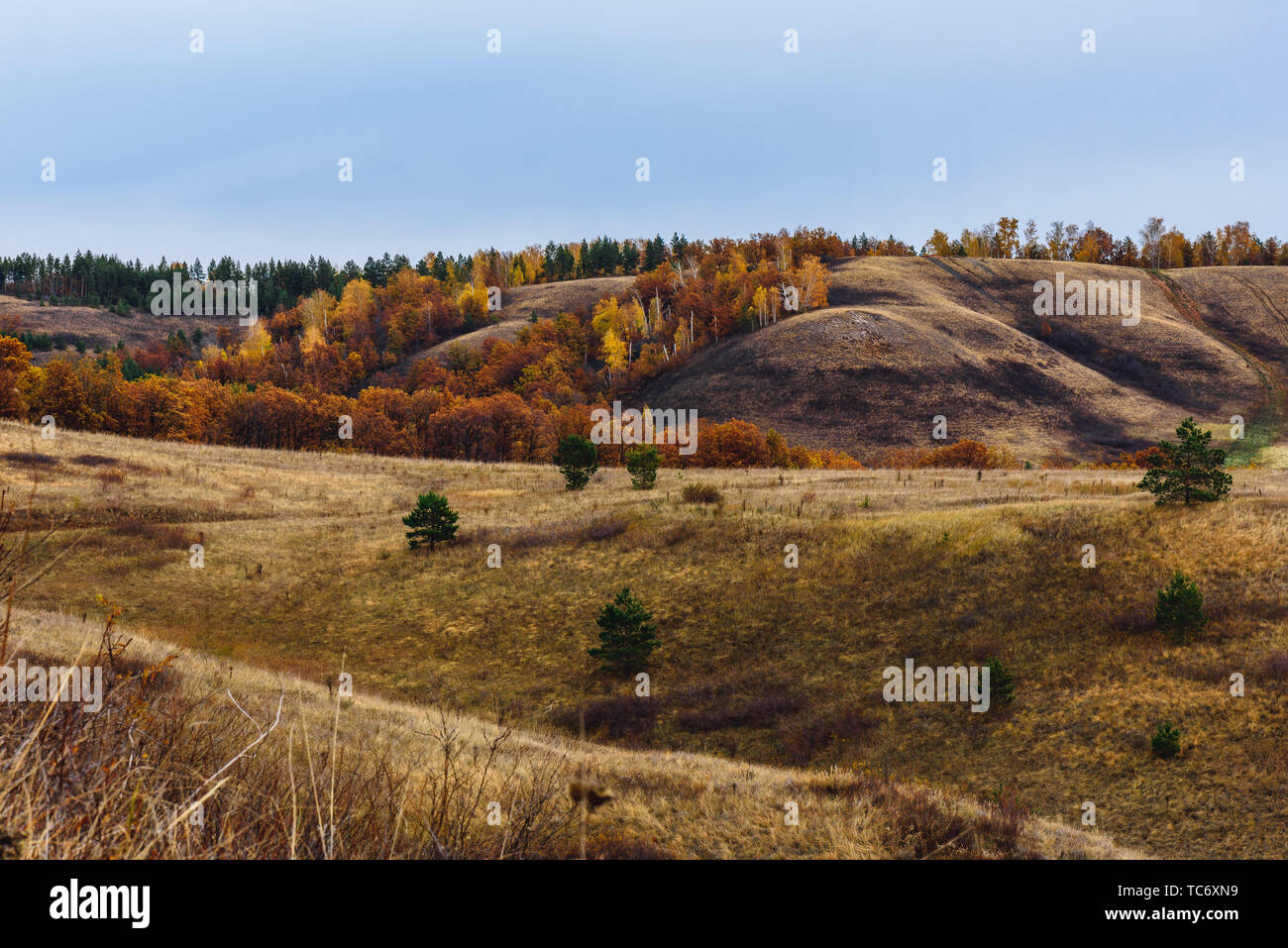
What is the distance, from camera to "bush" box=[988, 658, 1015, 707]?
19469 millimetres

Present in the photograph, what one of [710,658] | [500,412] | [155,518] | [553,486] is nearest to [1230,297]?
[500,412]

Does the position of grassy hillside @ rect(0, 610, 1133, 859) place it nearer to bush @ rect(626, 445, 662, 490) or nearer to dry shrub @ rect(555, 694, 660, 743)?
dry shrub @ rect(555, 694, 660, 743)

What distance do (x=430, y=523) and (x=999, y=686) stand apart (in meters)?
25.9

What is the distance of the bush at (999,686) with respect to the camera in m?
19.5

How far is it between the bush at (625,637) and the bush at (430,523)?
1419 centimetres

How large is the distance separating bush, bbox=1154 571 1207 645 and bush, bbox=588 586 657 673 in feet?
48.0

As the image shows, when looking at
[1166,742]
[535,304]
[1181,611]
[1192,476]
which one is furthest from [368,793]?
[535,304]

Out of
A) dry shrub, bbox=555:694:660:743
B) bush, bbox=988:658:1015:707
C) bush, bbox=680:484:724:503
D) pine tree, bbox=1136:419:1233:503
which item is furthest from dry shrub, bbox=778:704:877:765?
bush, bbox=680:484:724:503

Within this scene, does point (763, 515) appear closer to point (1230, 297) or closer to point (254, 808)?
point (254, 808)

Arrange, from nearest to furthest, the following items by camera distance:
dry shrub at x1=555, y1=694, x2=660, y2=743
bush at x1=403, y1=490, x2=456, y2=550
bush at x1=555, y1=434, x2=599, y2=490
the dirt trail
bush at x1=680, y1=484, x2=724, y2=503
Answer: dry shrub at x1=555, y1=694, x2=660, y2=743 → bush at x1=403, y1=490, x2=456, y2=550 → bush at x1=680, y1=484, x2=724, y2=503 → bush at x1=555, y1=434, x2=599, y2=490 → the dirt trail

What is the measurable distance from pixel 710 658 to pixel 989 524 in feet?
39.4

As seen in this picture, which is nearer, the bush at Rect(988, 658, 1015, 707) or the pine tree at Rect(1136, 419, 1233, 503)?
the bush at Rect(988, 658, 1015, 707)

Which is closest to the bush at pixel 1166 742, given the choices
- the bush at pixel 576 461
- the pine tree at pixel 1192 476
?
the pine tree at pixel 1192 476

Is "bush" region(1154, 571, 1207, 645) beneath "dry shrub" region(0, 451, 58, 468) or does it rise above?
beneath
